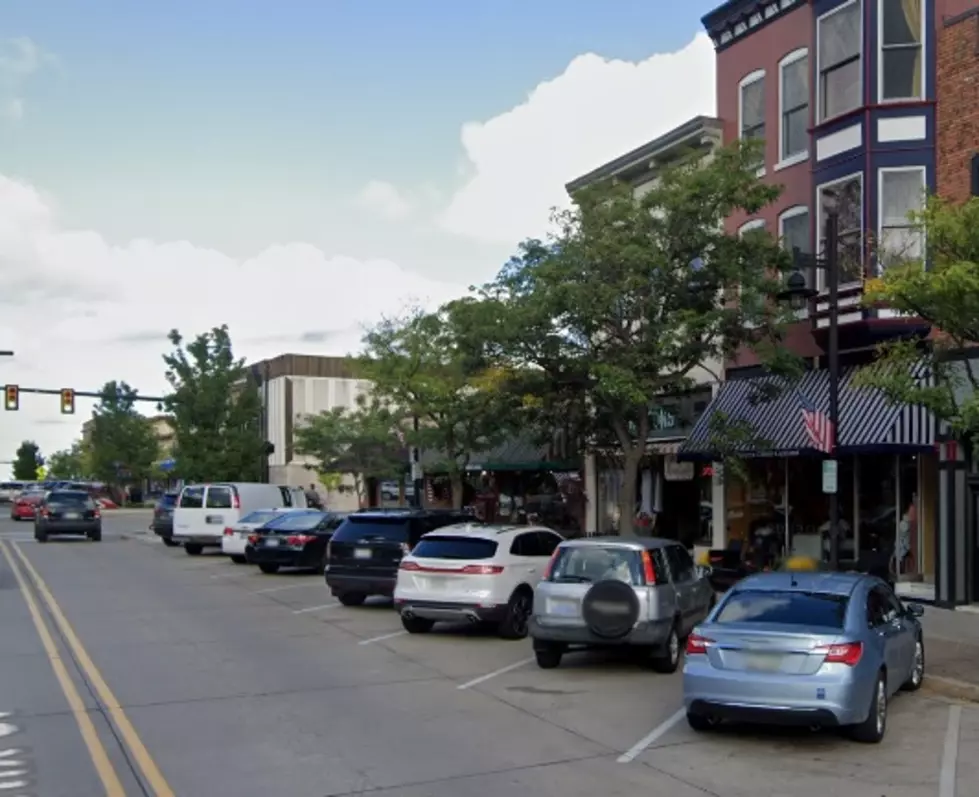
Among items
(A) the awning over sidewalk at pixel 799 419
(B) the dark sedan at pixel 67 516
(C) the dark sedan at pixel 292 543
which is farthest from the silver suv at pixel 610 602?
(B) the dark sedan at pixel 67 516

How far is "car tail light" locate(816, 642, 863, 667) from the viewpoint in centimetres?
916

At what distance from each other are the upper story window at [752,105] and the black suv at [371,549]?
11.8 metres

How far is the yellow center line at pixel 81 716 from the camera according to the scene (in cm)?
809

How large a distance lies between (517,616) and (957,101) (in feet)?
38.4

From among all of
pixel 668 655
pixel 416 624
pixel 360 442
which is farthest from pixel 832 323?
pixel 360 442

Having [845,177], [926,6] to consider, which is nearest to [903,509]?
[845,177]

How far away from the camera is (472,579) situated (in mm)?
15211

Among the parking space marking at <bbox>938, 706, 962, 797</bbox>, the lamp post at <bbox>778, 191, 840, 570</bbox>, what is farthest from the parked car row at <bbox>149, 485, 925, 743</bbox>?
the lamp post at <bbox>778, 191, 840, 570</bbox>

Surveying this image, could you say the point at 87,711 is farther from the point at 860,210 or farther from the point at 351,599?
the point at 860,210

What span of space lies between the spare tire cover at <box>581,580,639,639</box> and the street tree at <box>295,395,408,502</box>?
64.7 feet

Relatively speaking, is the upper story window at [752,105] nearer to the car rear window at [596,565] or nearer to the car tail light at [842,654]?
the car rear window at [596,565]

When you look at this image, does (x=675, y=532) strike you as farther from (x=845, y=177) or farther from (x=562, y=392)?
(x=845, y=177)

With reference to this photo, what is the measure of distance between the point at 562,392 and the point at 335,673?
31.2 feet

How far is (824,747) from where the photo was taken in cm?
948
